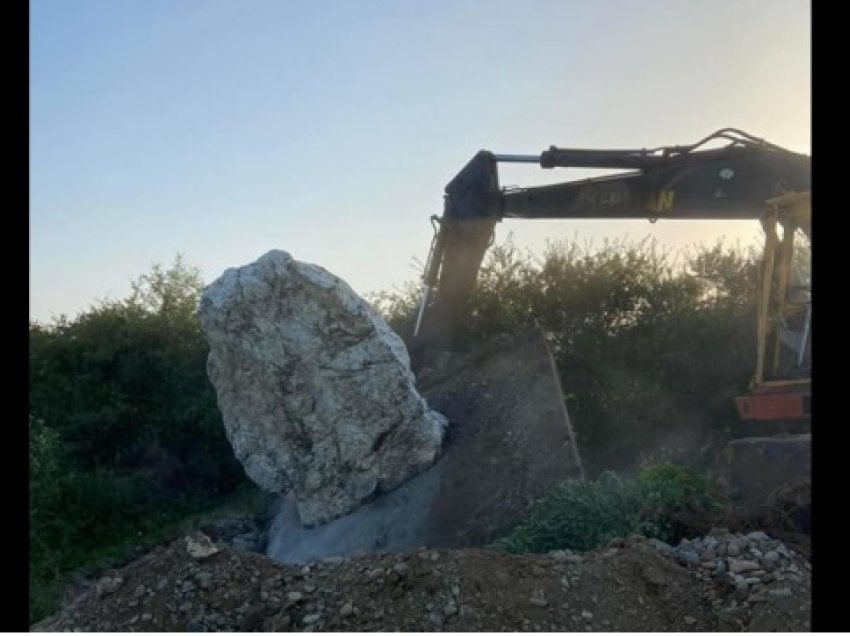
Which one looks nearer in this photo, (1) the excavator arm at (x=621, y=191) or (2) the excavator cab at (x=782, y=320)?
(2) the excavator cab at (x=782, y=320)

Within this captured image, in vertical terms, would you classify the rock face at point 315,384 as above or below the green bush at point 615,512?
above

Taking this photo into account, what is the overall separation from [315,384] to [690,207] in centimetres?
468

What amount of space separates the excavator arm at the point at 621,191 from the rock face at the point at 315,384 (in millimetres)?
1860

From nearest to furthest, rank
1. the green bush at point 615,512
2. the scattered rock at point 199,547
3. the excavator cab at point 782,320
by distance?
the scattered rock at point 199,547 → the green bush at point 615,512 → the excavator cab at point 782,320

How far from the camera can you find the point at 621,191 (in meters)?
11.8

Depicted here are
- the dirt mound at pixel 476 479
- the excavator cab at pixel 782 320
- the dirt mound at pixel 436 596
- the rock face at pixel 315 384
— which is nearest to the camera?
the dirt mound at pixel 436 596

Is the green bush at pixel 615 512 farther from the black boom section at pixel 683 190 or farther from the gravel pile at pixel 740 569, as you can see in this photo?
the black boom section at pixel 683 190

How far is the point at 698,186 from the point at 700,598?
624 cm

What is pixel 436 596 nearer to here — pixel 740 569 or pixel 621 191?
pixel 740 569

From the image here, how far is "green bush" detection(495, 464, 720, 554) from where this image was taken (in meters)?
7.96

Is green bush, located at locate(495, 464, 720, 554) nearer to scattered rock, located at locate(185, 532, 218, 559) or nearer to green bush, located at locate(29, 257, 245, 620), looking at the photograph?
scattered rock, located at locate(185, 532, 218, 559)

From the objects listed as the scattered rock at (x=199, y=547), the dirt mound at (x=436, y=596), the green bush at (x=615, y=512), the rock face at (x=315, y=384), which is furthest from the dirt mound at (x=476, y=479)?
the dirt mound at (x=436, y=596)

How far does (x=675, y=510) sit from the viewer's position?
8.03 metres

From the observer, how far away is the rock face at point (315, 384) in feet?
35.4
